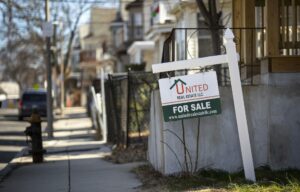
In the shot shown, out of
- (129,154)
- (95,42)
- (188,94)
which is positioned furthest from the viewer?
(95,42)

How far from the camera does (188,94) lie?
9.75 m

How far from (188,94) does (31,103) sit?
27.1m

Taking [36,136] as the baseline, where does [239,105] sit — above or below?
above

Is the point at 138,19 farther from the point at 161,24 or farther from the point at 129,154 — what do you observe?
the point at 129,154

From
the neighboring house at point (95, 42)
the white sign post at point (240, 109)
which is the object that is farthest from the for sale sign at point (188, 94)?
the neighboring house at point (95, 42)

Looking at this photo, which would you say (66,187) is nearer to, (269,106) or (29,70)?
(269,106)

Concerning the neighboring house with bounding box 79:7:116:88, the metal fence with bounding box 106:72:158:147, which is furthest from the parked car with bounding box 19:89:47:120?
the neighboring house with bounding box 79:7:116:88

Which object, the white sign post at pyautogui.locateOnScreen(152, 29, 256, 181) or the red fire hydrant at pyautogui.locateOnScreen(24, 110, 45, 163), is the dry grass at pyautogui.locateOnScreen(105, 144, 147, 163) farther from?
the white sign post at pyautogui.locateOnScreen(152, 29, 256, 181)

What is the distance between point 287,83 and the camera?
33.6ft

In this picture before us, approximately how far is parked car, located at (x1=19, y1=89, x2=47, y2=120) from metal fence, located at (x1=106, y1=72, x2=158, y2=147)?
17.8 m

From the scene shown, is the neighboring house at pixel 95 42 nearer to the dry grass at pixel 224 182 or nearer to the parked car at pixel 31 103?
the parked car at pixel 31 103

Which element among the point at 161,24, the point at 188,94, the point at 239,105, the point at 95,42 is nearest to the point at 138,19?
the point at 161,24

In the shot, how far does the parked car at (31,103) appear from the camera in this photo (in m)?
35.4

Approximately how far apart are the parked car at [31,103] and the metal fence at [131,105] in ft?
58.5
